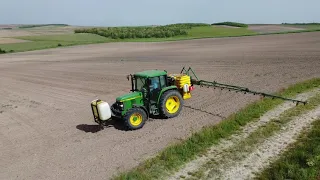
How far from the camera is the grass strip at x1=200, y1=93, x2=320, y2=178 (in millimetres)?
9486

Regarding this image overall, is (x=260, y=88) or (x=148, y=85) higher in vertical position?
(x=148, y=85)

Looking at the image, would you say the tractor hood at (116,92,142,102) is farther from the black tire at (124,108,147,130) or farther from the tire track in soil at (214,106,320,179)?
the tire track in soil at (214,106,320,179)

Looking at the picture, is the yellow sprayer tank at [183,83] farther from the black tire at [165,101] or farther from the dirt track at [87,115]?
the dirt track at [87,115]

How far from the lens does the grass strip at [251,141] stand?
A: 9.49 metres

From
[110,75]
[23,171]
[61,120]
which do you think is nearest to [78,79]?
[110,75]

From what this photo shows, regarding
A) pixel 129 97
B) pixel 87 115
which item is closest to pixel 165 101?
pixel 129 97

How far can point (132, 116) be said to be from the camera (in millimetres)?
12180

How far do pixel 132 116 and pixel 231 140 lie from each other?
3.84 metres

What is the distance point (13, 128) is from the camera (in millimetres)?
13398

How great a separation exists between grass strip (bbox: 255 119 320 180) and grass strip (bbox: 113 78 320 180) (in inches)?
89.0

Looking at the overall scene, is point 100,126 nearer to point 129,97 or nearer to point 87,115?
point 129,97

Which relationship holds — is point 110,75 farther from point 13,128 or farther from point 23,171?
point 23,171

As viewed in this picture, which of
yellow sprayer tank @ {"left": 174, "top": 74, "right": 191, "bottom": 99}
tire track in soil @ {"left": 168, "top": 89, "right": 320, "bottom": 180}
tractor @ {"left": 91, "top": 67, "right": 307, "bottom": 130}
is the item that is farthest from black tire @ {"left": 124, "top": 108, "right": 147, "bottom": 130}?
tire track in soil @ {"left": 168, "top": 89, "right": 320, "bottom": 180}

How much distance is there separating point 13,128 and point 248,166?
9821 mm
